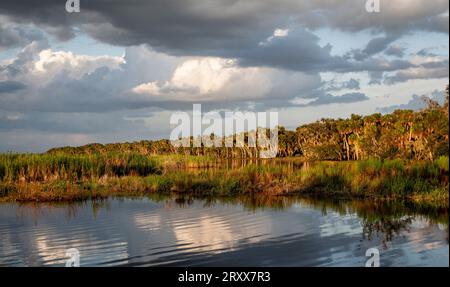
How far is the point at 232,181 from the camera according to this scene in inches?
1063

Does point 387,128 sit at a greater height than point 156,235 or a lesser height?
greater

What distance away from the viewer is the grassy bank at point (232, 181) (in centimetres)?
2378

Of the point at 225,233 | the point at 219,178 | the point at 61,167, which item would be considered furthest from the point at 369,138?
the point at 225,233

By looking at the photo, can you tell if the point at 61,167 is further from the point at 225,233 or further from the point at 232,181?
the point at 225,233

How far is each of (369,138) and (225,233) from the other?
163ft

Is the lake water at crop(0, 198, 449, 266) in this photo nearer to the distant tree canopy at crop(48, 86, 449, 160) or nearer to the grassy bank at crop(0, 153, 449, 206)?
the grassy bank at crop(0, 153, 449, 206)

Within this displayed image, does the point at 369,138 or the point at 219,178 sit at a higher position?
the point at 369,138

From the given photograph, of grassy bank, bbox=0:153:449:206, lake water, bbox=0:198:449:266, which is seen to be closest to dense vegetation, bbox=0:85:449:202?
grassy bank, bbox=0:153:449:206

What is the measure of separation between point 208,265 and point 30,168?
2048 cm

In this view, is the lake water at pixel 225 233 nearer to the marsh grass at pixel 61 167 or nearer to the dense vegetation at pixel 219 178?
the dense vegetation at pixel 219 178

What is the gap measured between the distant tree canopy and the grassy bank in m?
4.04
